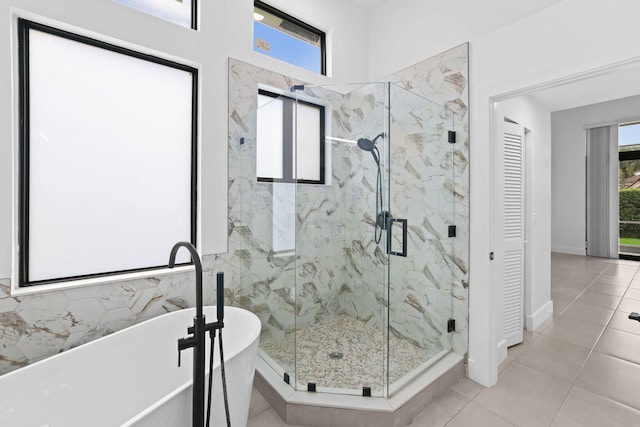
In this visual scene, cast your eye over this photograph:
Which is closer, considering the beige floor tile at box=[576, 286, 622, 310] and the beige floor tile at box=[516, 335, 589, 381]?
the beige floor tile at box=[516, 335, 589, 381]

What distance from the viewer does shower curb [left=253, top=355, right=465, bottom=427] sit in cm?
171

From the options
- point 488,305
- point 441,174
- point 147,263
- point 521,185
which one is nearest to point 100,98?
point 147,263

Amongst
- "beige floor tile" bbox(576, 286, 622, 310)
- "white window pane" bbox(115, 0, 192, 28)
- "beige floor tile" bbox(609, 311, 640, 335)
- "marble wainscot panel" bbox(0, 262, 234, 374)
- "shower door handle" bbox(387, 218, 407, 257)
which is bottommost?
"beige floor tile" bbox(609, 311, 640, 335)

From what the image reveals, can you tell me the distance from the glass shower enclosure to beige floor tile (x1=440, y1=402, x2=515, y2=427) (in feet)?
1.10

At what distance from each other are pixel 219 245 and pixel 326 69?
2025mm

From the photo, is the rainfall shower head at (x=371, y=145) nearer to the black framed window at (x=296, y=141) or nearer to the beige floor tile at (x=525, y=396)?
the black framed window at (x=296, y=141)

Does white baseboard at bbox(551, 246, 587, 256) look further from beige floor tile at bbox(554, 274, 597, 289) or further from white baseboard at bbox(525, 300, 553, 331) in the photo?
white baseboard at bbox(525, 300, 553, 331)

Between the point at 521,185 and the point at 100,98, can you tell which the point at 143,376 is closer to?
the point at 100,98

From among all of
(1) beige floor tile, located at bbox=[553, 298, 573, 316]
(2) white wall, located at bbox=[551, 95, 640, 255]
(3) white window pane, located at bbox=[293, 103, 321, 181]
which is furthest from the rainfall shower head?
(2) white wall, located at bbox=[551, 95, 640, 255]

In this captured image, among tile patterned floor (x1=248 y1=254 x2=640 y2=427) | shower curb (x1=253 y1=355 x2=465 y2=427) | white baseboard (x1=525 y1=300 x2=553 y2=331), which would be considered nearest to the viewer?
shower curb (x1=253 y1=355 x2=465 y2=427)

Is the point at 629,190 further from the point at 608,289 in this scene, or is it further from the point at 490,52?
the point at 490,52

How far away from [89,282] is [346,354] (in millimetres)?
1759

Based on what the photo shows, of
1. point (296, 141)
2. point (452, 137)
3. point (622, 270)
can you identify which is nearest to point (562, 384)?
point (452, 137)

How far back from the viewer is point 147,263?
6.98ft
